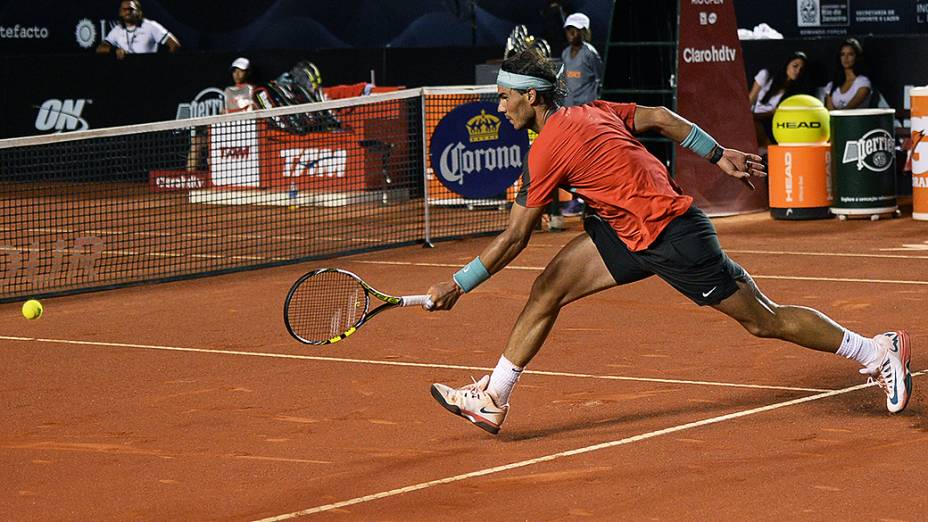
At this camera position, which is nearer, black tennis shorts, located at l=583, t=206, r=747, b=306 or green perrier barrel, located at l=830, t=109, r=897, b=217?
black tennis shorts, located at l=583, t=206, r=747, b=306

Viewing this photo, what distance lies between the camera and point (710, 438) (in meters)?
6.45

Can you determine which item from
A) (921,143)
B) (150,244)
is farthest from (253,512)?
(921,143)

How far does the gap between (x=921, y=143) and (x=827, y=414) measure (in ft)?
28.4

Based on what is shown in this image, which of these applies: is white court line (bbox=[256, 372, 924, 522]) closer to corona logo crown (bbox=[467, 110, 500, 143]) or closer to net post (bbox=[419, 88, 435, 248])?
net post (bbox=[419, 88, 435, 248])

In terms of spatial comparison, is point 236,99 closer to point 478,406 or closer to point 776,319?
point 478,406

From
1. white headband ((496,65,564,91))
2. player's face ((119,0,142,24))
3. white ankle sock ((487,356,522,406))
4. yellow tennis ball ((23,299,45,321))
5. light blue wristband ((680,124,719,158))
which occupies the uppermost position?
player's face ((119,0,142,24))

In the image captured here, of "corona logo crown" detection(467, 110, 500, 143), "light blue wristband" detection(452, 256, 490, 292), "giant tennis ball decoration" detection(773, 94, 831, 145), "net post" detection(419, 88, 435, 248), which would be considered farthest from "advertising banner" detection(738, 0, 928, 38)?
"light blue wristband" detection(452, 256, 490, 292)

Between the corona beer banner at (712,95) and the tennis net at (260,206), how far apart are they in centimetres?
197

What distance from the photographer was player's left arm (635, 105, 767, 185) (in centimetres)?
640

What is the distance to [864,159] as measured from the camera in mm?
15008

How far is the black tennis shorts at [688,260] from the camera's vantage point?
637cm

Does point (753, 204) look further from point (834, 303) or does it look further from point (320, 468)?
point (320, 468)

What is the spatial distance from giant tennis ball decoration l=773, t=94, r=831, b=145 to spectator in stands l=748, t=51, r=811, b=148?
150 cm

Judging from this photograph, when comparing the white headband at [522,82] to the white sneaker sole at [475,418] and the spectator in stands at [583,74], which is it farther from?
the spectator in stands at [583,74]
